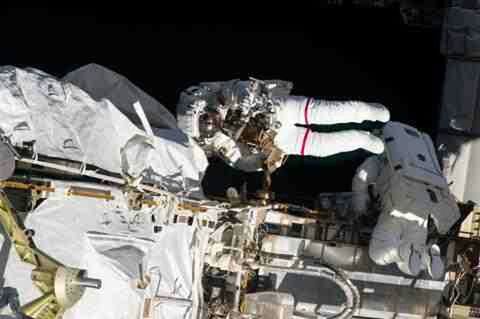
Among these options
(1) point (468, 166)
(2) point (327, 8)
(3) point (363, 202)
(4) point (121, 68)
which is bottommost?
(3) point (363, 202)

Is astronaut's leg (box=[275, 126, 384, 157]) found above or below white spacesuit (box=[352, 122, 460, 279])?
above

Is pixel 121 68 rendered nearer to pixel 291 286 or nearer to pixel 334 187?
pixel 334 187

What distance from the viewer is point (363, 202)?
15.7ft

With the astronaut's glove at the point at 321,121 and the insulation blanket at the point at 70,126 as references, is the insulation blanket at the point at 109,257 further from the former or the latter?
the astronaut's glove at the point at 321,121

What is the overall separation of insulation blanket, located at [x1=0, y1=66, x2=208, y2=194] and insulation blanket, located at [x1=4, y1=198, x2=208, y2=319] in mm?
260

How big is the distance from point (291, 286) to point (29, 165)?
2.03 metres

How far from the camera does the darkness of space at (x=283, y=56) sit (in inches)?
236

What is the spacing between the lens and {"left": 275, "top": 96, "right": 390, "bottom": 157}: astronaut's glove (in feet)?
15.0

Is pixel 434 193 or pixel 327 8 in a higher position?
pixel 327 8

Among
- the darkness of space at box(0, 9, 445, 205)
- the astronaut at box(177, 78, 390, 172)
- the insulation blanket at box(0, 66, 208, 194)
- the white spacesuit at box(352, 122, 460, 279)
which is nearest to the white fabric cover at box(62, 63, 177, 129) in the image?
the astronaut at box(177, 78, 390, 172)

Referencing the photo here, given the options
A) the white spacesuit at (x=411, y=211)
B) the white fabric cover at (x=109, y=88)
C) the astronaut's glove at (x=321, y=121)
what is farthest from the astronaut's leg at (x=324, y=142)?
the white fabric cover at (x=109, y=88)

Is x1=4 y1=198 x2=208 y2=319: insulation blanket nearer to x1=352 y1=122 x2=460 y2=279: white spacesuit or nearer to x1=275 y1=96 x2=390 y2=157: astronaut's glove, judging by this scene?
x1=275 y1=96 x2=390 y2=157: astronaut's glove

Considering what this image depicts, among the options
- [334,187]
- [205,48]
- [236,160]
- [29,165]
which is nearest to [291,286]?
[236,160]

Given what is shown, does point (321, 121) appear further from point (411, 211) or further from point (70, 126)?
point (70, 126)
